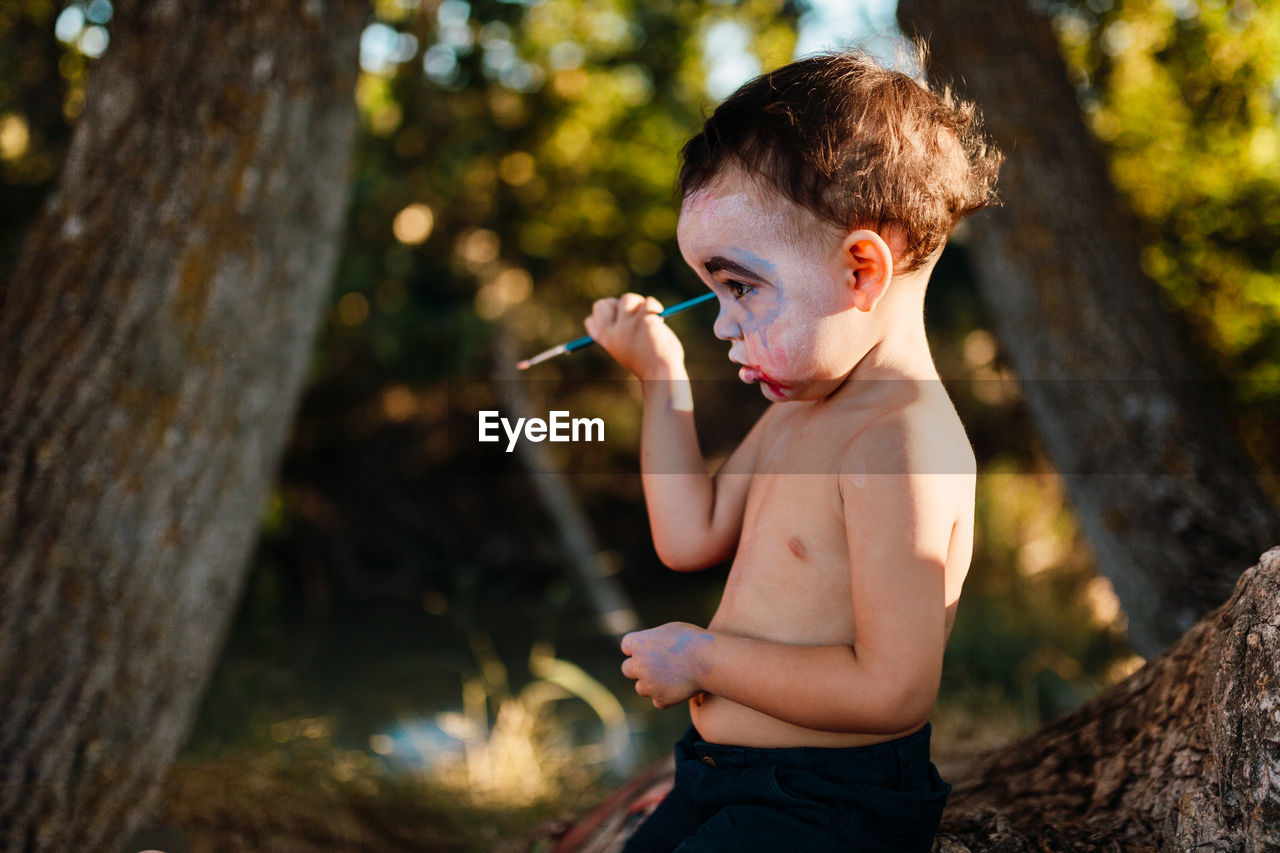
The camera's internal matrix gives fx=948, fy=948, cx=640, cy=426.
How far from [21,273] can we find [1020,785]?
7.78 feet

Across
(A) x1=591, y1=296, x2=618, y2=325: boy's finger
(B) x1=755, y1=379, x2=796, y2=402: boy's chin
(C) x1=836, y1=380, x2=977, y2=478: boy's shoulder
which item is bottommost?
(C) x1=836, y1=380, x2=977, y2=478: boy's shoulder

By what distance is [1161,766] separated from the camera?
4.27ft

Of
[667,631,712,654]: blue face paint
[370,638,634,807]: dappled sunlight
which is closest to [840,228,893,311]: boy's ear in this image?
[667,631,712,654]: blue face paint

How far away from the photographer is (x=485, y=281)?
5.57 m

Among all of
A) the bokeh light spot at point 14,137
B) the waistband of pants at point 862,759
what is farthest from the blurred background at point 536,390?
the waistband of pants at point 862,759

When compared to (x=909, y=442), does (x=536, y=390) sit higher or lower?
higher

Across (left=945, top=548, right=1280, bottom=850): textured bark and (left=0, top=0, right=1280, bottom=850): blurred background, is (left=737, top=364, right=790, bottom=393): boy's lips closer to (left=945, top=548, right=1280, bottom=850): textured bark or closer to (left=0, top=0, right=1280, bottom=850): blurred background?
(left=945, top=548, right=1280, bottom=850): textured bark

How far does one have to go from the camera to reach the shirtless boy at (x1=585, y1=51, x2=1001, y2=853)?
1080 mm

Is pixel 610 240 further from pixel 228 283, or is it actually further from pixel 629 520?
pixel 228 283

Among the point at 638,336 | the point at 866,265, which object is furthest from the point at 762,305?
the point at 638,336

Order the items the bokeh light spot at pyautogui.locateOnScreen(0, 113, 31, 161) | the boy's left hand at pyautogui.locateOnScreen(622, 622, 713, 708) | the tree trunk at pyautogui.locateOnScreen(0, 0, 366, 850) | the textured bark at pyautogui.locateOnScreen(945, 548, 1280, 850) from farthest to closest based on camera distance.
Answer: the bokeh light spot at pyautogui.locateOnScreen(0, 113, 31, 161)
the tree trunk at pyautogui.locateOnScreen(0, 0, 366, 850)
the boy's left hand at pyautogui.locateOnScreen(622, 622, 713, 708)
the textured bark at pyautogui.locateOnScreen(945, 548, 1280, 850)

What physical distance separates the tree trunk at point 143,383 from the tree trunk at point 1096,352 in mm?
1872

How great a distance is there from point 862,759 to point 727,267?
0.62 meters

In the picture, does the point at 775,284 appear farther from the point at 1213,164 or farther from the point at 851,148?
the point at 1213,164
